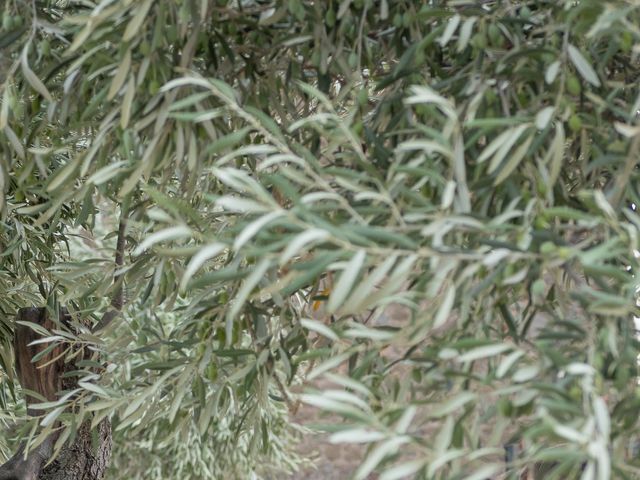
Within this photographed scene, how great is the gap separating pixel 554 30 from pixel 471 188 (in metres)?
0.30

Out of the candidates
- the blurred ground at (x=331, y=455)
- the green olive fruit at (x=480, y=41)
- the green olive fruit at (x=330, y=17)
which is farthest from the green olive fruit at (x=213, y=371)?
the blurred ground at (x=331, y=455)

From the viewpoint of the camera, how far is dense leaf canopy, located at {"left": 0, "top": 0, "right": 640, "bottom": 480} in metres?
1.23

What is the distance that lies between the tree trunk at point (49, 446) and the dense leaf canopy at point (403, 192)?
0.86 m

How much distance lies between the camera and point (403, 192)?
137 centimetres

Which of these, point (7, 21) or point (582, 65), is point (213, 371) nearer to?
point (7, 21)

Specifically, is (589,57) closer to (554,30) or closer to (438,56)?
(554,30)

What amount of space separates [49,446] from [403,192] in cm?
218

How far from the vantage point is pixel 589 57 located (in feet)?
5.19

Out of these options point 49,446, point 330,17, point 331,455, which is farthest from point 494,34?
point 331,455

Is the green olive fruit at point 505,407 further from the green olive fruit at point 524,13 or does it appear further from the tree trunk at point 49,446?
the tree trunk at point 49,446

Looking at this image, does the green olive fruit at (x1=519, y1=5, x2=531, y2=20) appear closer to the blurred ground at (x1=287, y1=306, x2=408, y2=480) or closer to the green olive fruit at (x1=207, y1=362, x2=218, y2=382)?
the green olive fruit at (x1=207, y1=362, x2=218, y2=382)

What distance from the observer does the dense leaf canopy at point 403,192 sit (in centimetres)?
123

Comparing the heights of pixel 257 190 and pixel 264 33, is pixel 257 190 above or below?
above

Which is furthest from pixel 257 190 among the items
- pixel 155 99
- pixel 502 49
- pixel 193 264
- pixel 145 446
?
pixel 145 446
